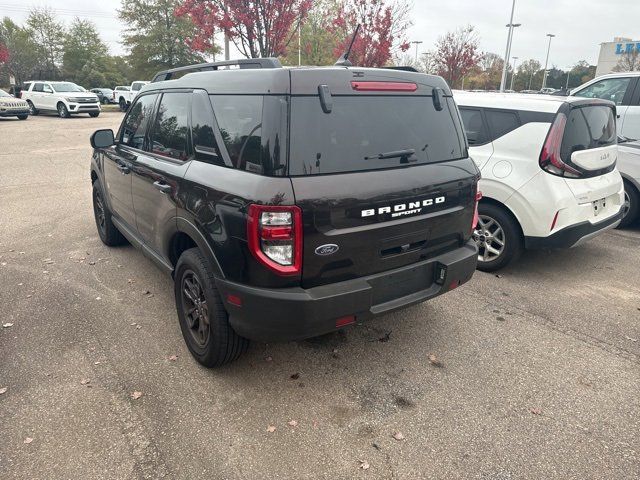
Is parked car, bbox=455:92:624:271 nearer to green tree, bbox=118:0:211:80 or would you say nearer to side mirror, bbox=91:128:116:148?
side mirror, bbox=91:128:116:148

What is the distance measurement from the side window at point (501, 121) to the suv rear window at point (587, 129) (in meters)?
0.47

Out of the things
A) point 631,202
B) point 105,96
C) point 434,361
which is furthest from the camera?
point 105,96

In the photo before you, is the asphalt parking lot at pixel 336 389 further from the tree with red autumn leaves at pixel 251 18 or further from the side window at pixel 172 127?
the tree with red autumn leaves at pixel 251 18

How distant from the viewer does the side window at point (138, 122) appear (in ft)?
12.3

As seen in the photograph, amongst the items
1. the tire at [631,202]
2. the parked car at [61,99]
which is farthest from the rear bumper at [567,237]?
the parked car at [61,99]

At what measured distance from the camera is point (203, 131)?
9.39 ft

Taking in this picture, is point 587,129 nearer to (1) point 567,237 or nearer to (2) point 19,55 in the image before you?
(1) point 567,237

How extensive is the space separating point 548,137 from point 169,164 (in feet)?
10.9

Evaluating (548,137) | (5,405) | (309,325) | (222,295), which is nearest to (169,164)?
(222,295)

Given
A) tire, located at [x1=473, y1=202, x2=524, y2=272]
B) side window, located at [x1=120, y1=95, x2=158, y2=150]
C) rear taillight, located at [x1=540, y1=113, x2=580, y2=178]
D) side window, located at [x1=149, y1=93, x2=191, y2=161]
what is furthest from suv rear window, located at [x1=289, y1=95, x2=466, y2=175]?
side window, located at [x1=120, y1=95, x2=158, y2=150]

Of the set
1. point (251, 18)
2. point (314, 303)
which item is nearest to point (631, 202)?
Result: point (314, 303)

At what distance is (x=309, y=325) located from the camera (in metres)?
2.43

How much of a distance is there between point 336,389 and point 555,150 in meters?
2.99

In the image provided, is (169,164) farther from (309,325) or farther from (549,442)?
(549,442)
